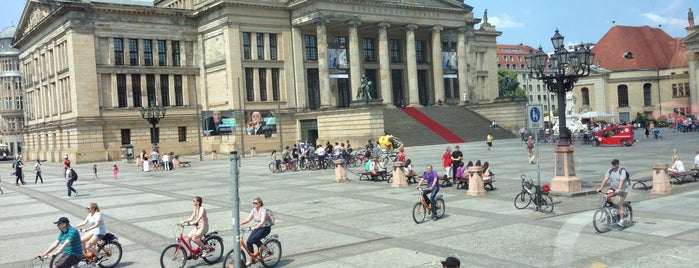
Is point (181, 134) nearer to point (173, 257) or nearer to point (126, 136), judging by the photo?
point (126, 136)

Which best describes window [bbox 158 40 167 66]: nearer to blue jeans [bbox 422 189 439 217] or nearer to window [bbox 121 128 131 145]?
window [bbox 121 128 131 145]

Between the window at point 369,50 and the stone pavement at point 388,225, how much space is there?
144 feet

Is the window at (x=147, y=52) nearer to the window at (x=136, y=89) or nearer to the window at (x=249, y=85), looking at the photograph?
the window at (x=136, y=89)

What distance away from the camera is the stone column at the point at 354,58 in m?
65.3

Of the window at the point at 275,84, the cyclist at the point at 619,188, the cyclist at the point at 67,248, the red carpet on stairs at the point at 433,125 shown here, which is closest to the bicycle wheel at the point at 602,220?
the cyclist at the point at 619,188

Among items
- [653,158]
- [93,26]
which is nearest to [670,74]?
[653,158]

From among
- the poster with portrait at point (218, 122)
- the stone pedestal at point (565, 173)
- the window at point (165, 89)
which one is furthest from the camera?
the window at point (165, 89)

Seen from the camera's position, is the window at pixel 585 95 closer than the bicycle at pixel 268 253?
No

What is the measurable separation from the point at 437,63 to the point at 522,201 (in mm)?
53989

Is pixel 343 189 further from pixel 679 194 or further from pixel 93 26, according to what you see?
pixel 93 26

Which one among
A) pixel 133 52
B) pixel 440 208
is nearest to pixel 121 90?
pixel 133 52

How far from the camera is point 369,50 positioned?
2908 inches

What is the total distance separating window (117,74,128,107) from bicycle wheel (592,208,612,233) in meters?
56.2

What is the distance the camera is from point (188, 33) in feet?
220
